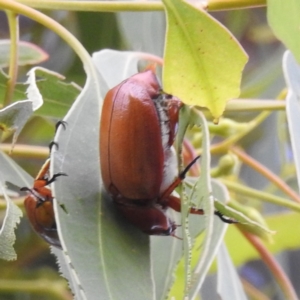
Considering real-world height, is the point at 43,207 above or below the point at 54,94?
below

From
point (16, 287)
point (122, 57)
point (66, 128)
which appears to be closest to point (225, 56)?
point (66, 128)

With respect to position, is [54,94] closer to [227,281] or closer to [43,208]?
[43,208]

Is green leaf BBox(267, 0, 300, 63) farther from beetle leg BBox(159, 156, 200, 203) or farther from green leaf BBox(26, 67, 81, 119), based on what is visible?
green leaf BBox(26, 67, 81, 119)

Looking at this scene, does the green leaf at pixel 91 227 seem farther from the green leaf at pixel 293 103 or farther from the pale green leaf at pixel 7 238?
the green leaf at pixel 293 103

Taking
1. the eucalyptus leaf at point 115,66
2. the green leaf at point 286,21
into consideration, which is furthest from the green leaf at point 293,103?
the eucalyptus leaf at point 115,66

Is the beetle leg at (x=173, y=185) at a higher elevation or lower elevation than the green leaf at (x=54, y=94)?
lower

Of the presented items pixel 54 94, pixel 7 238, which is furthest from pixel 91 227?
pixel 54 94

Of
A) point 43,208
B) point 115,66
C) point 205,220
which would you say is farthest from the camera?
point 115,66
